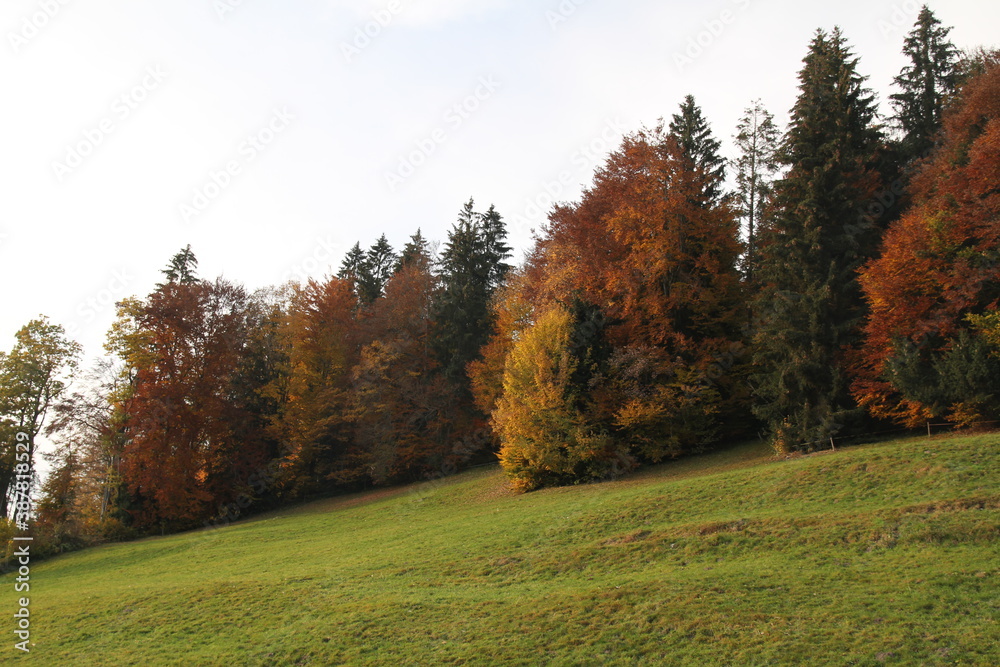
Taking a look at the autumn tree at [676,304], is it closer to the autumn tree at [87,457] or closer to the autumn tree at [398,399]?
the autumn tree at [398,399]

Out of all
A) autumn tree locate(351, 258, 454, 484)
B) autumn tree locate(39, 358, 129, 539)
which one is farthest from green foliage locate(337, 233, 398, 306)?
autumn tree locate(39, 358, 129, 539)

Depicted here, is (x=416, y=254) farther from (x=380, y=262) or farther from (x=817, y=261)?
(x=817, y=261)

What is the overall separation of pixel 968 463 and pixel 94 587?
86.0 feet

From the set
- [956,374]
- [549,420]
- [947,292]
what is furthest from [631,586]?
[947,292]

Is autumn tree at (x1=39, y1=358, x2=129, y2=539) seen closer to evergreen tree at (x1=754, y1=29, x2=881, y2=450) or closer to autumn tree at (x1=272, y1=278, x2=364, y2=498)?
autumn tree at (x1=272, y1=278, x2=364, y2=498)

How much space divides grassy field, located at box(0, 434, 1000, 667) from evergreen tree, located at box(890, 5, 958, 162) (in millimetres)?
21524

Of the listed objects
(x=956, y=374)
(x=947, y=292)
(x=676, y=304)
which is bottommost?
(x=956, y=374)

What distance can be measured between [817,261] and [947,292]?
5151 millimetres

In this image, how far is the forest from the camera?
882 inches

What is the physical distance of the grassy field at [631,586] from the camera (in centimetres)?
989

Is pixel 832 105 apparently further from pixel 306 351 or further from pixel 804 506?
pixel 306 351

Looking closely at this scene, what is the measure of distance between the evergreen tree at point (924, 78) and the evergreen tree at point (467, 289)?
26.1 meters

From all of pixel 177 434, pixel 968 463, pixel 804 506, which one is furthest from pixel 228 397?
pixel 968 463

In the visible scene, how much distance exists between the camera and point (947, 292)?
21297 mm
